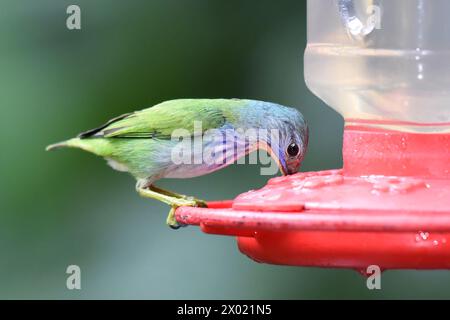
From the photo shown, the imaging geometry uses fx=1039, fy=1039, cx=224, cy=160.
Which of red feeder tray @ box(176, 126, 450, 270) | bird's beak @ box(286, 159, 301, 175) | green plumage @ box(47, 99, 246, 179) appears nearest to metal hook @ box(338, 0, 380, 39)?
red feeder tray @ box(176, 126, 450, 270)

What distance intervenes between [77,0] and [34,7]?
11.5 inches

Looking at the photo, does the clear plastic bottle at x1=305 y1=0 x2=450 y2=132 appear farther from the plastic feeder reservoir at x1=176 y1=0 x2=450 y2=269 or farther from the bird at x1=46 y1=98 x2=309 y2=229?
the bird at x1=46 y1=98 x2=309 y2=229

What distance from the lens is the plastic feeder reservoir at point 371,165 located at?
2.95 meters

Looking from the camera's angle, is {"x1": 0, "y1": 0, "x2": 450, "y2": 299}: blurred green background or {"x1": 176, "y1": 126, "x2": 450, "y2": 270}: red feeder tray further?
{"x1": 0, "y1": 0, "x2": 450, "y2": 299}: blurred green background

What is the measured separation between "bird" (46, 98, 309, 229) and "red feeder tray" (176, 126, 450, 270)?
0.72 metres

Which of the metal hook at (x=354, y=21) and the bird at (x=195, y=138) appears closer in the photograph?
the metal hook at (x=354, y=21)

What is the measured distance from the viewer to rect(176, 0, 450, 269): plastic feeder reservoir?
2.95 metres

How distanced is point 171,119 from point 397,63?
131cm

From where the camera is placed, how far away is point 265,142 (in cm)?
442

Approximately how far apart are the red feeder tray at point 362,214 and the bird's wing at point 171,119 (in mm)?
1076

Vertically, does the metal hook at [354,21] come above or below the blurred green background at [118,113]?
above

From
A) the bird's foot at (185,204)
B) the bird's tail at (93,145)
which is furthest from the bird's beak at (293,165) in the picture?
the bird's tail at (93,145)

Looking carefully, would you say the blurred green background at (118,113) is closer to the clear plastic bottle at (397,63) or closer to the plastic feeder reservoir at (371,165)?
the plastic feeder reservoir at (371,165)

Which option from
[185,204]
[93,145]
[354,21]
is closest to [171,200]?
[185,204]
